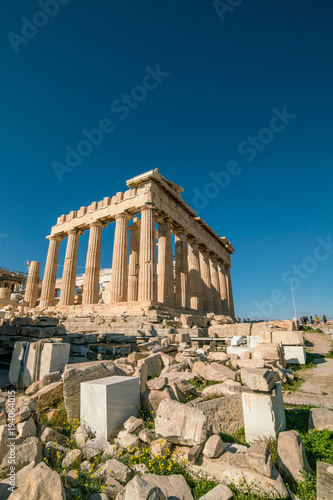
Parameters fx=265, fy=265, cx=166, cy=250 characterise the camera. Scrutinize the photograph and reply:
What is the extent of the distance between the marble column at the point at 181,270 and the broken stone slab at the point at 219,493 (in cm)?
2215

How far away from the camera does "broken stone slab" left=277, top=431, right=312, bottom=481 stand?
3.06 m

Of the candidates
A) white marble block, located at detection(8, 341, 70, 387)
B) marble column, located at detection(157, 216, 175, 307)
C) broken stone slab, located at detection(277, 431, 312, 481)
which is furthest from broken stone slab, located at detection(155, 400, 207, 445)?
marble column, located at detection(157, 216, 175, 307)

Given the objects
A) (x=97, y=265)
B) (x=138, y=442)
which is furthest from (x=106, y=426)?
(x=97, y=265)

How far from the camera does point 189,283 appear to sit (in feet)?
91.2

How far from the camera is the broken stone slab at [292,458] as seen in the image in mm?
3064

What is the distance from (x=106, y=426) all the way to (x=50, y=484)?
1.54 meters

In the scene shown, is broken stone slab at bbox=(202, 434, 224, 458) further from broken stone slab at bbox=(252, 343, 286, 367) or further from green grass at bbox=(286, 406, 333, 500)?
broken stone slab at bbox=(252, 343, 286, 367)

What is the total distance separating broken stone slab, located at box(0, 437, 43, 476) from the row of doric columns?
1552cm

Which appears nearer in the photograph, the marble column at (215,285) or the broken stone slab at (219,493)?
the broken stone slab at (219,493)

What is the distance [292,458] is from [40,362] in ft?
18.7

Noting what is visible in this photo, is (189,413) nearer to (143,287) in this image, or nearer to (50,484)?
(50,484)

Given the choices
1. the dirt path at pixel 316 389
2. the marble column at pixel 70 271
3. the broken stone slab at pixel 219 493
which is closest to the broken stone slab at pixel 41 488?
the broken stone slab at pixel 219 493

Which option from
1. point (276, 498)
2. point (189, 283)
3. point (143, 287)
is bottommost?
point (276, 498)

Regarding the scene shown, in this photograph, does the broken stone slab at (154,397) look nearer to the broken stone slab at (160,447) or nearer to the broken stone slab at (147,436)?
the broken stone slab at (147,436)
